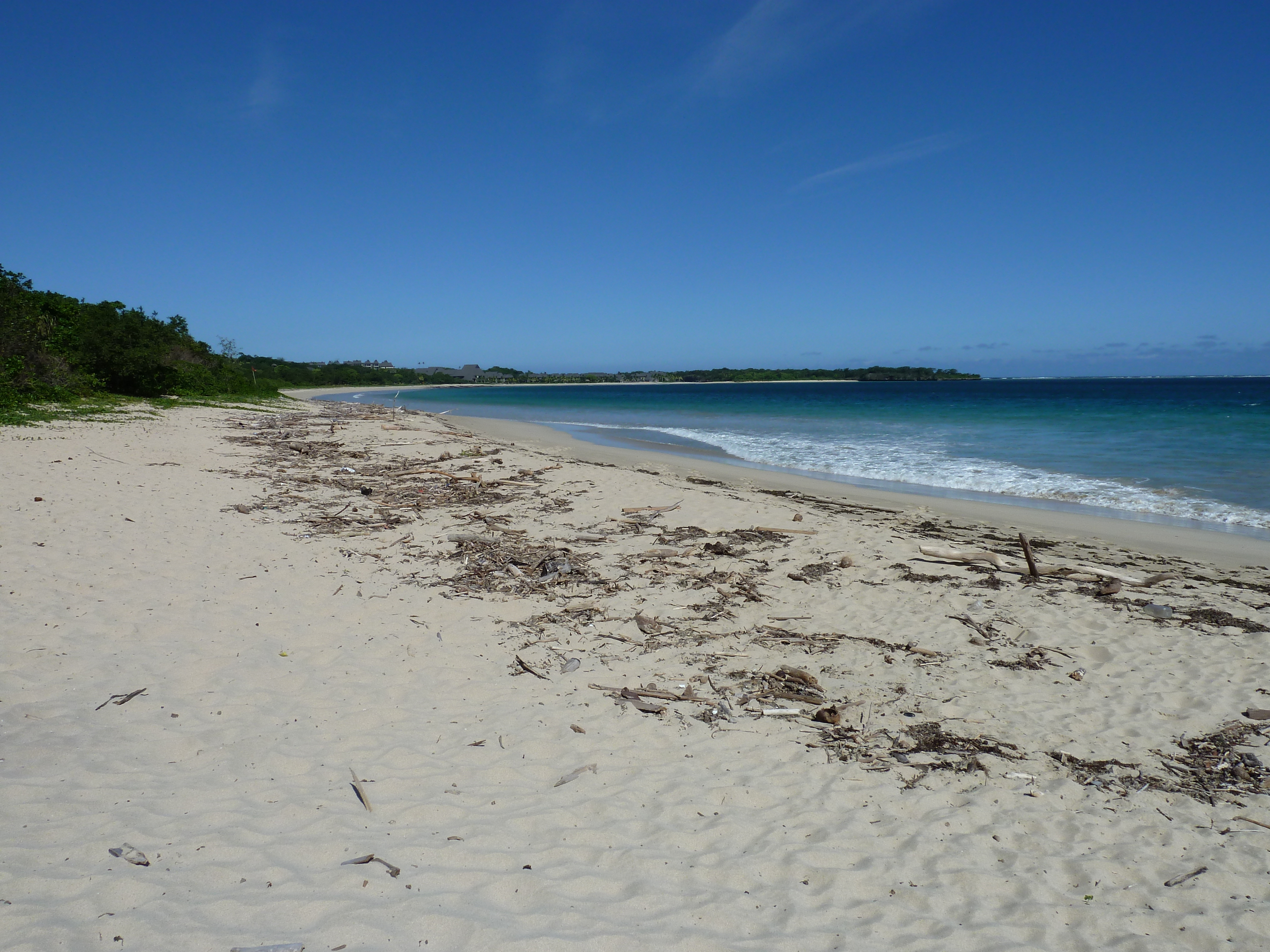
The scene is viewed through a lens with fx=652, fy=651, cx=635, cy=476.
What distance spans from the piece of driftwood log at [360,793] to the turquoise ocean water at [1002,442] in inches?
522

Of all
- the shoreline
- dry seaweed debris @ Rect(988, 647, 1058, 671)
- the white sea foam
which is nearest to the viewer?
dry seaweed debris @ Rect(988, 647, 1058, 671)

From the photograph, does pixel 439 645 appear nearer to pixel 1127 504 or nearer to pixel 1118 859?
pixel 1118 859

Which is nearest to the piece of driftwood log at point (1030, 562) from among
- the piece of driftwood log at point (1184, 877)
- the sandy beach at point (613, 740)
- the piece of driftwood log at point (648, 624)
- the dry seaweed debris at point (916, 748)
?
the sandy beach at point (613, 740)

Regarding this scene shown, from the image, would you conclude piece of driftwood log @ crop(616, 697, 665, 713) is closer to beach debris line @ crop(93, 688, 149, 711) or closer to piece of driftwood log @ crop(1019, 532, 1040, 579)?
beach debris line @ crop(93, 688, 149, 711)

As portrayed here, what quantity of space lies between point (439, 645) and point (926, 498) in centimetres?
1114

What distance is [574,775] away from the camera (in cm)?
386

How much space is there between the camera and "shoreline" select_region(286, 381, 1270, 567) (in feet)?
31.0

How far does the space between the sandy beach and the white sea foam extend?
416 centimetres

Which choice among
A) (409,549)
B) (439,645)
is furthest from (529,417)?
(439,645)

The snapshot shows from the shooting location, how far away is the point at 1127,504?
12.7 meters

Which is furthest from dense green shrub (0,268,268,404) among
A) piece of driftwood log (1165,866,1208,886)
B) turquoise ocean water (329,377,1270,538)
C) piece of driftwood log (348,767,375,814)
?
piece of driftwood log (1165,866,1208,886)

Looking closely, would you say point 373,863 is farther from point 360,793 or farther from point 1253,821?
point 1253,821

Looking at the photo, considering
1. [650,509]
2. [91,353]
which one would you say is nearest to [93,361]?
[91,353]

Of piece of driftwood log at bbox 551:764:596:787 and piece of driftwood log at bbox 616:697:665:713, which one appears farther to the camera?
piece of driftwood log at bbox 616:697:665:713
